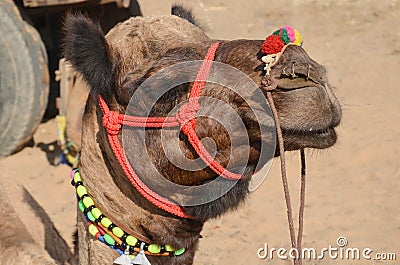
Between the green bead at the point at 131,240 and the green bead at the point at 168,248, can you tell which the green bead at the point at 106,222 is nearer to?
the green bead at the point at 131,240

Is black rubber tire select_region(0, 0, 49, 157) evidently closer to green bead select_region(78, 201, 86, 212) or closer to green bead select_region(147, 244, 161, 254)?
green bead select_region(78, 201, 86, 212)

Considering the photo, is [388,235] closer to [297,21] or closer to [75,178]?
[75,178]

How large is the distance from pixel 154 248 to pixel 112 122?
48 centimetres

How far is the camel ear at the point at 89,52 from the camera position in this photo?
2.40 meters

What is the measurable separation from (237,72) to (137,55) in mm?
410

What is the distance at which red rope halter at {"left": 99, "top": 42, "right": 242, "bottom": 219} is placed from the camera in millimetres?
2357

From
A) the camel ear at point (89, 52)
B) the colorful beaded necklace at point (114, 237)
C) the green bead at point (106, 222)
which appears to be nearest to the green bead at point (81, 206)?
the colorful beaded necklace at point (114, 237)

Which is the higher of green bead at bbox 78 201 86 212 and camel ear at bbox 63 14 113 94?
camel ear at bbox 63 14 113 94

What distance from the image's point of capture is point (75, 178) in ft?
8.74

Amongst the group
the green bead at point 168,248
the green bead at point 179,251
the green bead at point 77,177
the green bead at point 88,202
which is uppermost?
the green bead at point 77,177

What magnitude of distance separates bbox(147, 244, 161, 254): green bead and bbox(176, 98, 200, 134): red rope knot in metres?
0.46

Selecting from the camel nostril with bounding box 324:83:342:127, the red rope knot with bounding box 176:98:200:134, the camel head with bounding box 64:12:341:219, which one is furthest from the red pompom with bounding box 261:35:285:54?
the red rope knot with bounding box 176:98:200:134

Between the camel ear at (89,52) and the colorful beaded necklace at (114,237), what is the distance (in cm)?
44

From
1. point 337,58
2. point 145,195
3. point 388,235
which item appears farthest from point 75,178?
point 337,58
